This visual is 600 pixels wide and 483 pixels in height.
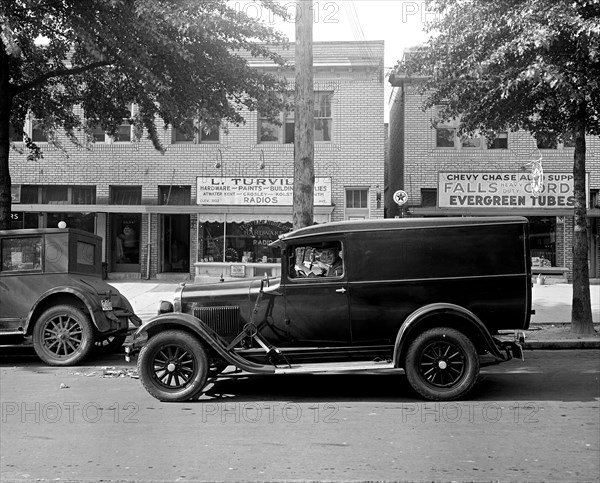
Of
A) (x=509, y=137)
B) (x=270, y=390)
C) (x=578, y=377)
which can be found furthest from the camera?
(x=509, y=137)

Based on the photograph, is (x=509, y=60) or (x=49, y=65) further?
(x=49, y=65)

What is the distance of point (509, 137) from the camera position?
19703mm

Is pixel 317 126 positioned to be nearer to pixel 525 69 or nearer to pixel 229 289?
pixel 525 69

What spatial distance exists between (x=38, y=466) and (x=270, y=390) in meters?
3.13

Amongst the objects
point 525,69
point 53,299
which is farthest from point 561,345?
point 53,299

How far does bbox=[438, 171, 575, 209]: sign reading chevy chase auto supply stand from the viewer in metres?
19.2

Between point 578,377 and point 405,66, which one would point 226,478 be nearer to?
point 578,377

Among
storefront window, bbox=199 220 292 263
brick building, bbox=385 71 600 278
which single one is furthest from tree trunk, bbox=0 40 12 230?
brick building, bbox=385 71 600 278

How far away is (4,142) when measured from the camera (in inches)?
457

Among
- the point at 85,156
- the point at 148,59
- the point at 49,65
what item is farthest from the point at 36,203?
the point at 148,59

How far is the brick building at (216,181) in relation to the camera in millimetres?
19625

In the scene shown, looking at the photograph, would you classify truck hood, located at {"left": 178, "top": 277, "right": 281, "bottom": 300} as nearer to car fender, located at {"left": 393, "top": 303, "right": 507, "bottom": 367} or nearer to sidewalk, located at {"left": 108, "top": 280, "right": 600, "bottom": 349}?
car fender, located at {"left": 393, "top": 303, "right": 507, "bottom": 367}

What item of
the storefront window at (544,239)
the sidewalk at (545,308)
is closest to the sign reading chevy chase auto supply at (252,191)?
the sidewalk at (545,308)

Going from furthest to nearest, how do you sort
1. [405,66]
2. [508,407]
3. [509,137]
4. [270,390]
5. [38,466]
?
1. [509,137]
2. [405,66]
3. [270,390]
4. [508,407]
5. [38,466]
